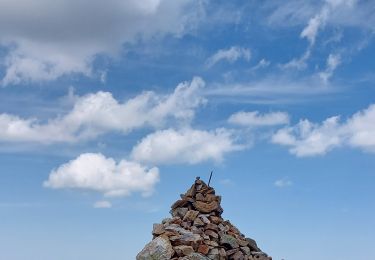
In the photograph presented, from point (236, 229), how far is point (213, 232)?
2968 millimetres

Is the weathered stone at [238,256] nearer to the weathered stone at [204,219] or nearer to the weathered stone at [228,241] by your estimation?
the weathered stone at [228,241]

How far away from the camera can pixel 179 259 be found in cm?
4559

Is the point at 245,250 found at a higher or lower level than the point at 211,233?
lower

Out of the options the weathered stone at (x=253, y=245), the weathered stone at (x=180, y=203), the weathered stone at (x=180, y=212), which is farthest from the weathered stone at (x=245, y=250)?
the weathered stone at (x=180, y=203)

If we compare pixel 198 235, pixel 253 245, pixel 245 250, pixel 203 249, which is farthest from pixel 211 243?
pixel 253 245

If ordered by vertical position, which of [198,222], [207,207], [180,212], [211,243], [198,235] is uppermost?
[207,207]

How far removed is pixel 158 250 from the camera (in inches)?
1809

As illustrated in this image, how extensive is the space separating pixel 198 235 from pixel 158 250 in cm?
338

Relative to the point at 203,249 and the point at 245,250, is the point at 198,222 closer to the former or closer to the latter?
the point at 203,249

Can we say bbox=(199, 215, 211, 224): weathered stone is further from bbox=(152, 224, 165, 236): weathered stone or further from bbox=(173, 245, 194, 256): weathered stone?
bbox=(173, 245, 194, 256): weathered stone

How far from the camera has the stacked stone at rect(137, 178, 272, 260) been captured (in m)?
46.1

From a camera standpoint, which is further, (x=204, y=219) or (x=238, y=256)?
(x=204, y=219)

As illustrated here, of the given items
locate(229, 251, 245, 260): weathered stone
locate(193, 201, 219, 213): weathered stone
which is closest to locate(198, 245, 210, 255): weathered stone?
locate(229, 251, 245, 260): weathered stone

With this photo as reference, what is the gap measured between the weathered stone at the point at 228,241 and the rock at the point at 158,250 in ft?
15.3
